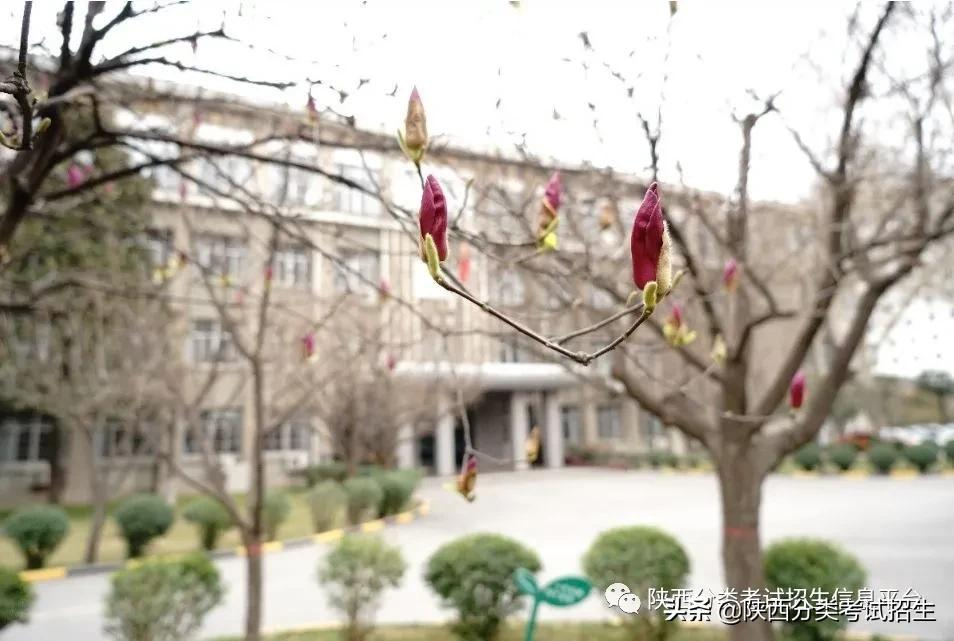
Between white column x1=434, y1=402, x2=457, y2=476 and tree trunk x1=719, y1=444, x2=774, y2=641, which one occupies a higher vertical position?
tree trunk x1=719, y1=444, x2=774, y2=641

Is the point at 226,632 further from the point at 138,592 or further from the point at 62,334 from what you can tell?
the point at 62,334

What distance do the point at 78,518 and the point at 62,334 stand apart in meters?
5.85

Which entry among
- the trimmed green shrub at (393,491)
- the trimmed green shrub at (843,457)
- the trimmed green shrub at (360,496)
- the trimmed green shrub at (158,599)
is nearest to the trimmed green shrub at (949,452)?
the trimmed green shrub at (843,457)

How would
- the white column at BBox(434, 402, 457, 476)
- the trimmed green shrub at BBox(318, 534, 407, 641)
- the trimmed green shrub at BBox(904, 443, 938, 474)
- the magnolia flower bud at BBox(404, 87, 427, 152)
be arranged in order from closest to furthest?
the magnolia flower bud at BBox(404, 87, 427, 152) → the trimmed green shrub at BBox(318, 534, 407, 641) → the trimmed green shrub at BBox(904, 443, 938, 474) → the white column at BBox(434, 402, 457, 476)

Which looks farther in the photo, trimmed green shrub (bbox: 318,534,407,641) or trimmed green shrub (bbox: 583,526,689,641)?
trimmed green shrub (bbox: 318,534,407,641)

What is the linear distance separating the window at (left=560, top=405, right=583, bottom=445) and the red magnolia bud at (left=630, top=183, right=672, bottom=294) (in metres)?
27.3

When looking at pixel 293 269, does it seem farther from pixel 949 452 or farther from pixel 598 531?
pixel 949 452

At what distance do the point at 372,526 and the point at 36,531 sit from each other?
5681 millimetres

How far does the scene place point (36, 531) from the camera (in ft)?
31.4

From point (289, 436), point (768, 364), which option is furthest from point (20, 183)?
point (768, 364)

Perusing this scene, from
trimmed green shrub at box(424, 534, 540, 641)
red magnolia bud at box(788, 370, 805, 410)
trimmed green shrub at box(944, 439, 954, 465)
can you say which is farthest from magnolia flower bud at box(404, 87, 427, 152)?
trimmed green shrub at box(944, 439, 954, 465)

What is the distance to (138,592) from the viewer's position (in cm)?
514

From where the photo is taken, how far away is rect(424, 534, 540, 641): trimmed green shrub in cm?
552

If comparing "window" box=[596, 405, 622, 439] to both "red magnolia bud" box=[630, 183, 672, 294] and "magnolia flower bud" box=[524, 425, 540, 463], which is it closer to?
"magnolia flower bud" box=[524, 425, 540, 463]
